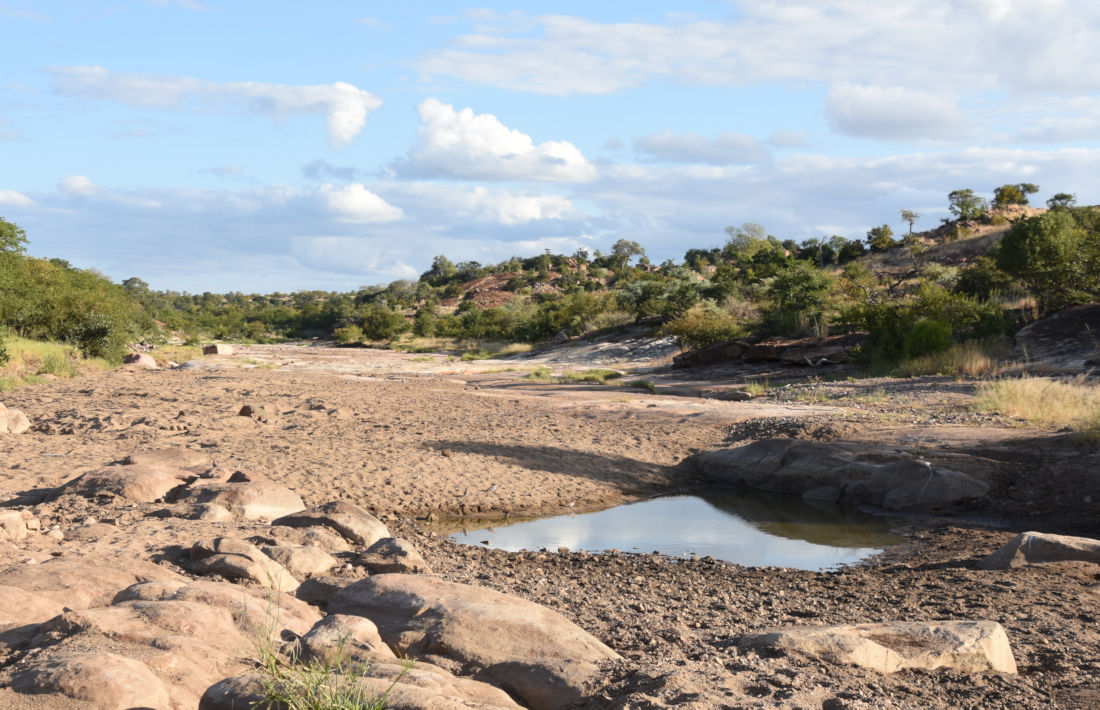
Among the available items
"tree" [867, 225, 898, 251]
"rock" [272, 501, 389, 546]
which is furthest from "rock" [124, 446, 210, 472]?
"tree" [867, 225, 898, 251]

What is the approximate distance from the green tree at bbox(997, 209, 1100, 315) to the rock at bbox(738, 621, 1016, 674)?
73.9ft

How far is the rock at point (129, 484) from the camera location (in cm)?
820

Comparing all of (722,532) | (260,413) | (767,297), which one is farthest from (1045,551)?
(767,297)

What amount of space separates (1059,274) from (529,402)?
17.3 metres

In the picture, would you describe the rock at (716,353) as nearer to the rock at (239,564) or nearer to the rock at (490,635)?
the rock at (239,564)

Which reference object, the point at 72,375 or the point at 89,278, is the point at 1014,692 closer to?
the point at 72,375

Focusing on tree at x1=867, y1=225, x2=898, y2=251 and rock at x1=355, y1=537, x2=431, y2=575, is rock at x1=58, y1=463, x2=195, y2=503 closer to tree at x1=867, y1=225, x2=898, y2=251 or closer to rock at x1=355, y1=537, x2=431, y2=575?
rock at x1=355, y1=537, x2=431, y2=575

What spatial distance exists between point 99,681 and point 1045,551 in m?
7.15

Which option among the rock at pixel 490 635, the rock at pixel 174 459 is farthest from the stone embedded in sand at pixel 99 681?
the rock at pixel 174 459

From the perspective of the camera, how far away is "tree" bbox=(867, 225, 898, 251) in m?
56.1

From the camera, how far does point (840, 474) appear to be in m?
11.1

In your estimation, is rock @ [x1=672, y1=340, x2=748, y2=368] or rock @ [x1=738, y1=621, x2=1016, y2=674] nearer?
rock @ [x1=738, y1=621, x2=1016, y2=674]

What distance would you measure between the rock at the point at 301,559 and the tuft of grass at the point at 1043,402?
10.5 m

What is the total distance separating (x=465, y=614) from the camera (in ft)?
14.8
